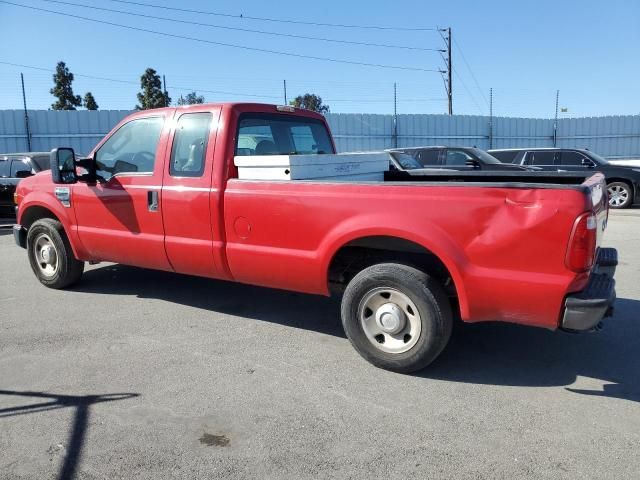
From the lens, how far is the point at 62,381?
3.72 m

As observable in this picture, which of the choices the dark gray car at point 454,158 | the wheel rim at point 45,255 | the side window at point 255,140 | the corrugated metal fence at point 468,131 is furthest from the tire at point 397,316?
the corrugated metal fence at point 468,131

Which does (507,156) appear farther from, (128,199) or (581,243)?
(581,243)

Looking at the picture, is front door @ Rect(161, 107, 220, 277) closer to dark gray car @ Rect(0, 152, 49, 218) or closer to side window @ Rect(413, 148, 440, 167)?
dark gray car @ Rect(0, 152, 49, 218)

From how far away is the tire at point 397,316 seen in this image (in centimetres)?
358

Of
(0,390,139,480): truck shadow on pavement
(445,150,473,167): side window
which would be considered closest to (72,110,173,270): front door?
(0,390,139,480): truck shadow on pavement

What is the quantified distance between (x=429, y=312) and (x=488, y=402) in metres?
0.67

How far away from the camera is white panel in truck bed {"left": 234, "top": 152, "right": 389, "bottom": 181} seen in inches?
164

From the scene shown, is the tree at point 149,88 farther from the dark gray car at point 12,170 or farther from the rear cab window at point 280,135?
the rear cab window at point 280,135

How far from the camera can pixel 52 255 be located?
19.8 feet

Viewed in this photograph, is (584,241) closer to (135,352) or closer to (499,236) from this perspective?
(499,236)

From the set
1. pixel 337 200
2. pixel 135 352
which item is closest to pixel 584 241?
pixel 337 200

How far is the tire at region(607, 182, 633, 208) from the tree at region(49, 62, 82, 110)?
36.8 meters

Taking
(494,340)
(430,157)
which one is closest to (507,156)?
(430,157)

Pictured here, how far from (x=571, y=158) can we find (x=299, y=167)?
1175 cm
